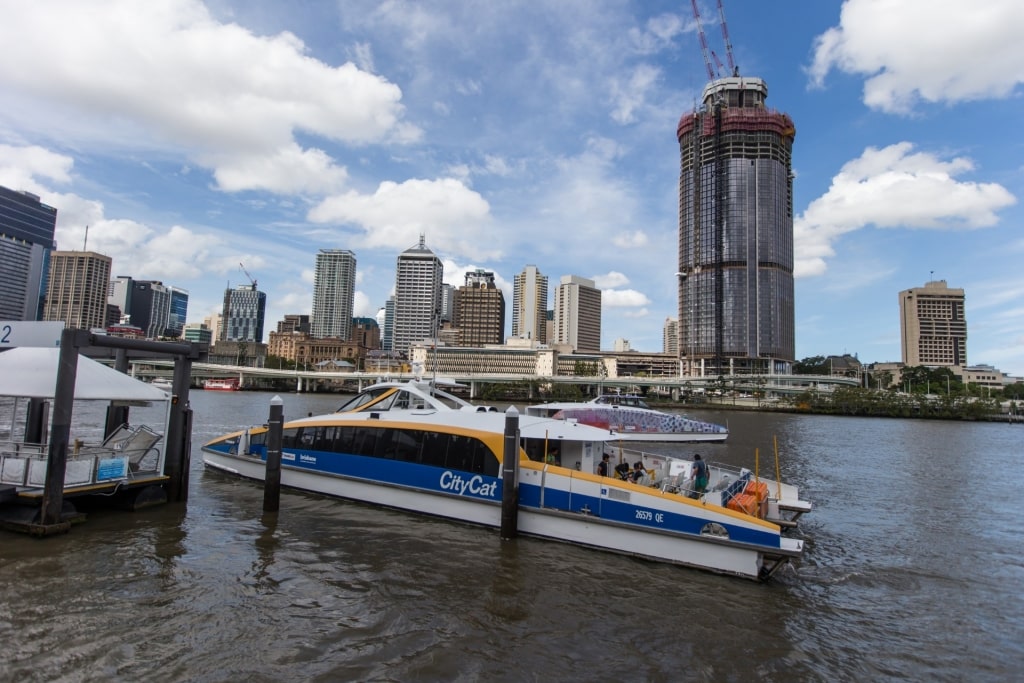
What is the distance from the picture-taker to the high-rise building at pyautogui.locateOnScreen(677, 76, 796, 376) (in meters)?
170

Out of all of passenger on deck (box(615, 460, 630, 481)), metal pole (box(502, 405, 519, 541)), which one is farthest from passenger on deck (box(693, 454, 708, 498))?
metal pole (box(502, 405, 519, 541))

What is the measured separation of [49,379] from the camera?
13.1m

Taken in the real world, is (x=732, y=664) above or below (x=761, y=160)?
below

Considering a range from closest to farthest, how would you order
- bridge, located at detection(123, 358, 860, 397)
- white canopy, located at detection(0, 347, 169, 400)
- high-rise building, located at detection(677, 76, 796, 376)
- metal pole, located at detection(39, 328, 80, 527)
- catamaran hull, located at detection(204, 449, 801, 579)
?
1. catamaran hull, located at detection(204, 449, 801, 579)
2. metal pole, located at detection(39, 328, 80, 527)
3. white canopy, located at detection(0, 347, 169, 400)
4. bridge, located at detection(123, 358, 860, 397)
5. high-rise building, located at detection(677, 76, 796, 376)

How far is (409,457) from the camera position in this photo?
15969mm

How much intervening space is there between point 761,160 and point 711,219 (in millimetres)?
22748

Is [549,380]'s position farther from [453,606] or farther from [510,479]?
[453,606]

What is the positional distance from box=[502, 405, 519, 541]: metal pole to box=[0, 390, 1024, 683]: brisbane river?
0.44m

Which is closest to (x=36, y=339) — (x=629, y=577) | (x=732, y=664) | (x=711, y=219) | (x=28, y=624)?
(x=28, y=624)

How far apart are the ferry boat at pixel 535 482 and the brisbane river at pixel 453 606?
1.87 ft

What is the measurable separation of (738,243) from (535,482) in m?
176

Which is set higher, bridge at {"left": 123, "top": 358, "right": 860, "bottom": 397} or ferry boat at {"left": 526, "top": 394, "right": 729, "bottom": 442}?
bridge at {"left": 123, "top": 358, "right": 860, "bottom": 397}

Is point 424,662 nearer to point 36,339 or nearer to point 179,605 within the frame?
point 179,605

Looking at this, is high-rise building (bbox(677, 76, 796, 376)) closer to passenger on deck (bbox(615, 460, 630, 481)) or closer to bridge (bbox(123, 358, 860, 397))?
bridge (bbox(123, 358, 860, 397))
